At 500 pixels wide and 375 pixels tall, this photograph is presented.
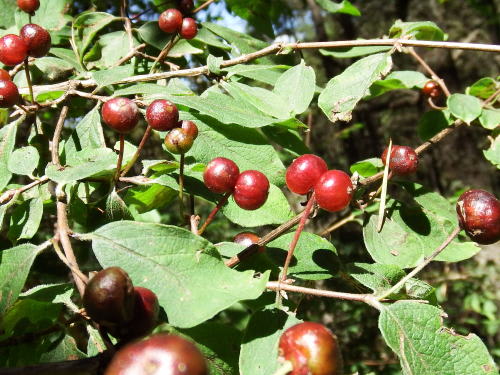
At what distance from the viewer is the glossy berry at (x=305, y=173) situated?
0.89m

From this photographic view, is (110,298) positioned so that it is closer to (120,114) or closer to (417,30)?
(120,114)

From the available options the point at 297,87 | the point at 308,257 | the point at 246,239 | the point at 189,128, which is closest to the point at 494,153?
the point at 297,87

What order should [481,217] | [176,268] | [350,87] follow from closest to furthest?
1. [176,268]
2. [481,217]
3. [350,87]

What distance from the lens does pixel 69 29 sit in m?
1.79

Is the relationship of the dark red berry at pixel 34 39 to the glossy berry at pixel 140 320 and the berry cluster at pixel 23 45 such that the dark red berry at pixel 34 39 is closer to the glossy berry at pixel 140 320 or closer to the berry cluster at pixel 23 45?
the berry cluster at pixel 23 45

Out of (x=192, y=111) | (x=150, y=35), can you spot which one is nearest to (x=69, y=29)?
(x=150, y=35)

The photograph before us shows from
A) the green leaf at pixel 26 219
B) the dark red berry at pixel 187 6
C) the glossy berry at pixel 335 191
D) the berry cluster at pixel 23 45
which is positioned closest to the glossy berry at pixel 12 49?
the berry cluster at pixel 23 45

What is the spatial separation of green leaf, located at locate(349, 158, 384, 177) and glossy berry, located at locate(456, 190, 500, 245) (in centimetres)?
50

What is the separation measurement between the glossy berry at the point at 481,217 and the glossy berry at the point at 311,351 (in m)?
0.44

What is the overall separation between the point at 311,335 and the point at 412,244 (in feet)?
2.25

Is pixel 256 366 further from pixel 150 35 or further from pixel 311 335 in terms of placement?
pixel 150 35

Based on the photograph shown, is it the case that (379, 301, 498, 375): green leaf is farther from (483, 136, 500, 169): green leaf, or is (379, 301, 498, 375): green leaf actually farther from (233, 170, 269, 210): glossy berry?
(483, 136, 500, 169): green leaf

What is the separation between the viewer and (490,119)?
1488mm

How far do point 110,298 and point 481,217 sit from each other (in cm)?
69
